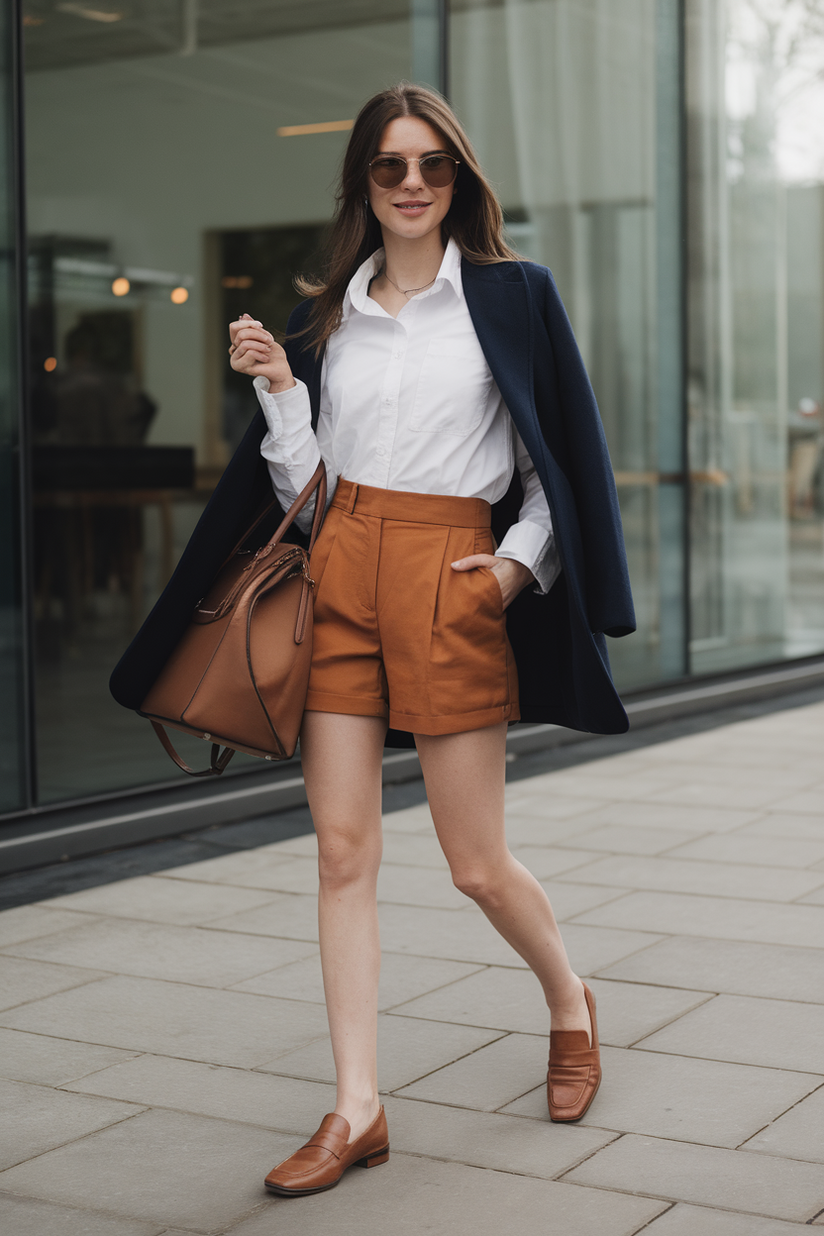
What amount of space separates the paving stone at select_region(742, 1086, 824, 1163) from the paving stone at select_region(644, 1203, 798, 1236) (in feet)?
0.94

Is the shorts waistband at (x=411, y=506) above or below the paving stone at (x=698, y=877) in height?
above

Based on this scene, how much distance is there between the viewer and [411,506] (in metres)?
2.87

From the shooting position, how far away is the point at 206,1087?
3.27m

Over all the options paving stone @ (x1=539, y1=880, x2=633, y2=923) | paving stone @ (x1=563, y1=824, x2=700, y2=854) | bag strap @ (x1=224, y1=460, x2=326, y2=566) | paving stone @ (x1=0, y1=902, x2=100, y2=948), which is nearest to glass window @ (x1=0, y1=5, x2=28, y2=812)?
paving stone @ (x1=0, y1=902, x2=100, y2=948)

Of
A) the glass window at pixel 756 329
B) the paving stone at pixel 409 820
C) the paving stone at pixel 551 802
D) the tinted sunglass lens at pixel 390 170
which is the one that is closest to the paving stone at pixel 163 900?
the paving stone at pixel 409 820

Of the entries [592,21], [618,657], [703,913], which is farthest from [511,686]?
[592,21]

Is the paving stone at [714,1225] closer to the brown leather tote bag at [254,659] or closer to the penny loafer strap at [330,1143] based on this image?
the penny loafer strap at [330,1143]

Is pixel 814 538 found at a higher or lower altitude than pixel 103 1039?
higher

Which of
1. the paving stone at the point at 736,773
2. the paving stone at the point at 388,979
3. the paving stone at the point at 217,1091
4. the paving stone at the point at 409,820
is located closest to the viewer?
the paving stone at the point at 217,1091

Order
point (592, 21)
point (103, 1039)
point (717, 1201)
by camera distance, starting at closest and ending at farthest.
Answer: point (717, 1201)
point (103, 1039)
point (592, 21)

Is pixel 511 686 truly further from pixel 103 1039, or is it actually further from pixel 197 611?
pixel 103 1039

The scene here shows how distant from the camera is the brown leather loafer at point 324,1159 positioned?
107 inches

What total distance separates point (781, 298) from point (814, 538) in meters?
1.65

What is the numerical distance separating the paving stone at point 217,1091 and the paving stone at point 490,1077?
212 mm
